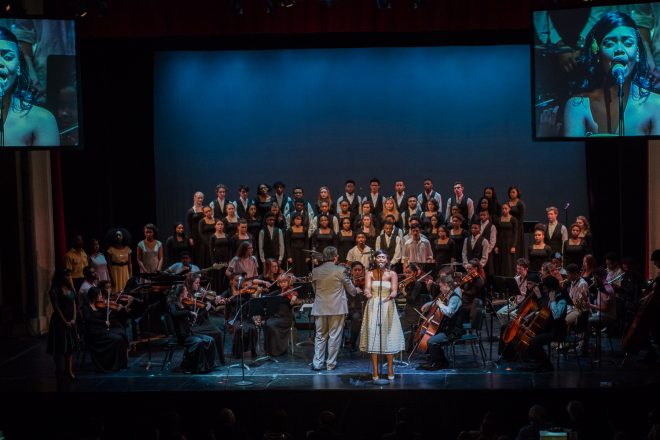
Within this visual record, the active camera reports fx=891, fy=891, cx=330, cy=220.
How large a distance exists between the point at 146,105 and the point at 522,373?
8219 millimetres

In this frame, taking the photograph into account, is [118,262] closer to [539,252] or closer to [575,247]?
[539,252]

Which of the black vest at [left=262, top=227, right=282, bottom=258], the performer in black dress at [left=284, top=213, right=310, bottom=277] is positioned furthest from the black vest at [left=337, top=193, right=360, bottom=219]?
the black vest at [left=262, top=227, right=282, bottom=258]

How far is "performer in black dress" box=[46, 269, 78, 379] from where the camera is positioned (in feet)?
31.4

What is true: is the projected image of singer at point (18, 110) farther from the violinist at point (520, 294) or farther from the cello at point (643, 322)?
the cello at point (643, 322)

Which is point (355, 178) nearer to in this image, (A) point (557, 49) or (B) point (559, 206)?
(B) point (559, 206)

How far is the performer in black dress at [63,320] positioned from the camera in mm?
9586

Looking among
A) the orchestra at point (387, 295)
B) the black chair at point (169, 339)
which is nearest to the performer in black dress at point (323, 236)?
the orchestra at point (387, 295)

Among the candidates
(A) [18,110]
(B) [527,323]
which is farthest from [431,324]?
(A) [18,110]

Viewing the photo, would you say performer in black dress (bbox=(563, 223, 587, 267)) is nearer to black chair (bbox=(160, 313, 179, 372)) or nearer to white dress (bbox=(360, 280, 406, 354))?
white dress (bbox=(360, 280, 406, 354))

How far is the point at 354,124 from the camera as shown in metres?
15.7

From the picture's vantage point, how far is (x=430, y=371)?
9680 millimetres

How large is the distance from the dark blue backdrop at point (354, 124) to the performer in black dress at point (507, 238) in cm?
241

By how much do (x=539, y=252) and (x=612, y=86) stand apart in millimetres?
2575

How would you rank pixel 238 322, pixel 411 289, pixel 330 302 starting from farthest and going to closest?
1. pixel 411 289
2. pixel 238 322
3. pixel 330 302
